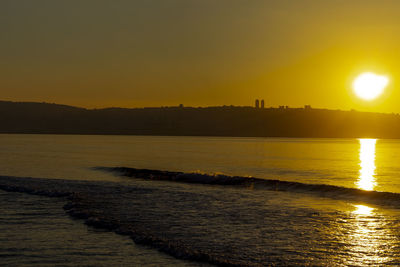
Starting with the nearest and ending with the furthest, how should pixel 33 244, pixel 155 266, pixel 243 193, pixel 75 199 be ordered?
pixel 155 266 → pixel 33 244 → pixel 75 199 → pixel 243 193

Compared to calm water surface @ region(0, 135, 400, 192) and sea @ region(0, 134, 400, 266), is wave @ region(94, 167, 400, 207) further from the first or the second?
calm water surface @ region(0, 135, 400, 192)

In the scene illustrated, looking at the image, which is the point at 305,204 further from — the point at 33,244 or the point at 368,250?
the point at 33,244

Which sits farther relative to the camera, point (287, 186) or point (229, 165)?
point (229, 165)

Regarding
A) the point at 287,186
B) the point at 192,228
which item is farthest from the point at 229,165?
the point at 192,228

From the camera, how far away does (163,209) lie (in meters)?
20.8

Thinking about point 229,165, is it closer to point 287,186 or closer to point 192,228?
point 287,186

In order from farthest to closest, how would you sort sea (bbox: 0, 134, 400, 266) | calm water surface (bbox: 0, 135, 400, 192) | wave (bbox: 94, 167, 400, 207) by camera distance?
calm water surface (bbox: 0, 135, 400, 192)
wave (bbox: 94, 167, 400, 207)
sea (bbox: 0, 134, 400, 266)

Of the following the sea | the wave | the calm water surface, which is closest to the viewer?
the sea

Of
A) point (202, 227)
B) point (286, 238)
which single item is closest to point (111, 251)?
point (202, 227)

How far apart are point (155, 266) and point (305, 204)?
46.0ft

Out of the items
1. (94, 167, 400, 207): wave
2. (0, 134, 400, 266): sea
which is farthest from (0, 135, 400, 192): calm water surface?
(0, 134, 400, 266): sea

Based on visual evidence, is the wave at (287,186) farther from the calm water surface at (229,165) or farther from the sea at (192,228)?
the calm water surface at (229,165)

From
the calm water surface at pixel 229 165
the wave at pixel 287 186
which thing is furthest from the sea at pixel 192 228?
the calm water surface at pixel 229 165

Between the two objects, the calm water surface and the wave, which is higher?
the calm water surface
